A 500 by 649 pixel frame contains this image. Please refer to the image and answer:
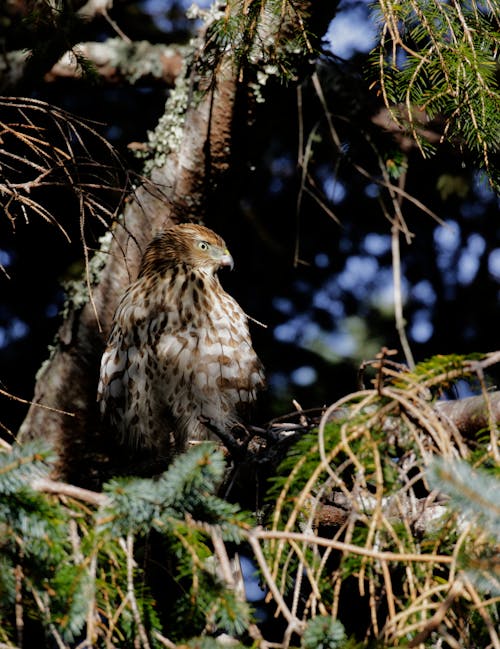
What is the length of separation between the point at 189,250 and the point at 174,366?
87 centimetres

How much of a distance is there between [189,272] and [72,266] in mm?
986

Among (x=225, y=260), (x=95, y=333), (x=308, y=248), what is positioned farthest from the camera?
(x=308, y=248)

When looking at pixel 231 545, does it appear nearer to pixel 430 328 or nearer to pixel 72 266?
pixel 72 266

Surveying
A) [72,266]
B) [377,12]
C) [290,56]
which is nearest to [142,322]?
[72,266]

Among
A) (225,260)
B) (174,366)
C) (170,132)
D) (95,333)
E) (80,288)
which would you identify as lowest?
(174,366)

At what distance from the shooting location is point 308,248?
229 inches

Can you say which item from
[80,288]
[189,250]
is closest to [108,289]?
[80,288]

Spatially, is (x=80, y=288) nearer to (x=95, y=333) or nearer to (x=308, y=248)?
(x=95, y=333)

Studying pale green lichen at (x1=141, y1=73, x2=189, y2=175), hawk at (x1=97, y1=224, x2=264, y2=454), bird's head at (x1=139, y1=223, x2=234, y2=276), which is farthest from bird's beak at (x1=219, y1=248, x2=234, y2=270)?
pale green lichen at (x1=141, y1=73, x2=189, y2=175)

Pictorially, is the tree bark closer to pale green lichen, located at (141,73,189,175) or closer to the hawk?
pale green lichen, located at (141,73,189,175)

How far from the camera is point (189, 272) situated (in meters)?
4.45

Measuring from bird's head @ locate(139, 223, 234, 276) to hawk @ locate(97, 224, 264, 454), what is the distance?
0.25 meters

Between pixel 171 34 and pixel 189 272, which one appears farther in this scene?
pixel 171 34

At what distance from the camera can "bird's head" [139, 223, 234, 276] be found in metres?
4.57
